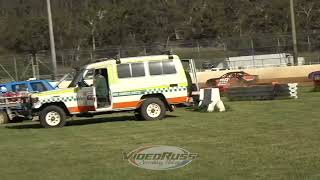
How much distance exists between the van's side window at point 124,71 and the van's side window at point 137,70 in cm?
13

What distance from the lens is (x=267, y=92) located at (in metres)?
27.1

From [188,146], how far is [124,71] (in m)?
7.61

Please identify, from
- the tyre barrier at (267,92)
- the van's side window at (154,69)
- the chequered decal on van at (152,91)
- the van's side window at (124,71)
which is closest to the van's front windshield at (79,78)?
the van's side window at (124,71)

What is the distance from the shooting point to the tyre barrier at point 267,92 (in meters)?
26.8

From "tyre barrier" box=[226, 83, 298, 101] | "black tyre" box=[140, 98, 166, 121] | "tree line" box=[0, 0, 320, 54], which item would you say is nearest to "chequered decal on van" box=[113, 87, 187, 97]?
"black tyre" box=[140, 98, 166, 121]

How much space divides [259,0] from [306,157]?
92.0 metres

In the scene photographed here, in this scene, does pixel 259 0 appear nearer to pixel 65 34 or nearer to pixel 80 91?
pixel 65 34

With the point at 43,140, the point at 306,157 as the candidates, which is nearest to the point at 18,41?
the point at 43,140

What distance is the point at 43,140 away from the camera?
614 inches

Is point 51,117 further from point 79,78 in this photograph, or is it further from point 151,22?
point 151,22

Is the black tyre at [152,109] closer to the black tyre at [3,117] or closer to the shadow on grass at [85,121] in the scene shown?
the shadow on grass at [85,121]

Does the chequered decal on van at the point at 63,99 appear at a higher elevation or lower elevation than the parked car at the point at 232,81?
higher

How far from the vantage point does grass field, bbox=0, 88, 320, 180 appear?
9.72m

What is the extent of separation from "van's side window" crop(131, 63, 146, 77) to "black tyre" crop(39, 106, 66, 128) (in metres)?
2.54
